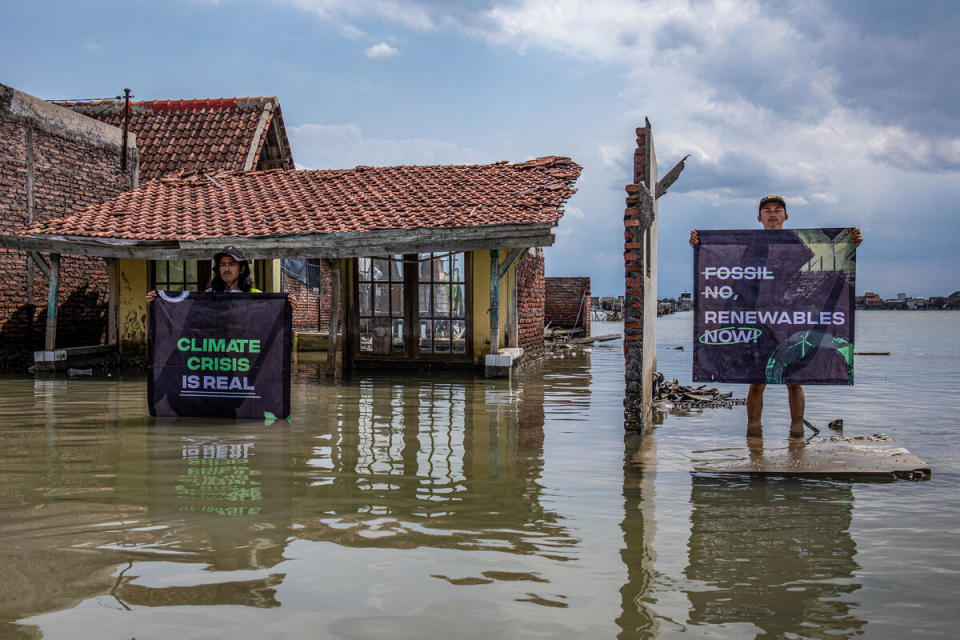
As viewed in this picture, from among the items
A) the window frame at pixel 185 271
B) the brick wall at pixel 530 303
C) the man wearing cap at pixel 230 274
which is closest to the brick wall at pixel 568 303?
the brick wall at pixel 530 303

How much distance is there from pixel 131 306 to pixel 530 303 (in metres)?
7.69

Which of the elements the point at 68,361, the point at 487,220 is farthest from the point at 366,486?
the point at 68,361

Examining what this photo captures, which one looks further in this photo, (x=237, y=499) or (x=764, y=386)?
(x=764, y=386)

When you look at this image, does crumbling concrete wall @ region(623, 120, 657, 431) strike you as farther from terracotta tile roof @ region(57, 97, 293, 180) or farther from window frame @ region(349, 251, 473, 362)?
terracotta tile roof @ region(57, 97, 293, 180)

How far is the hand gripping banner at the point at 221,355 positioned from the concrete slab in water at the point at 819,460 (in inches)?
156

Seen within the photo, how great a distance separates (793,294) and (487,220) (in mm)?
6005

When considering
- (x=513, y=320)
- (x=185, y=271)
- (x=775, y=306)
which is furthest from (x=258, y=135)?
(x=775, y=306)

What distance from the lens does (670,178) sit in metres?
7.35

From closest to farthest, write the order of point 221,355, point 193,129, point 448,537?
1. point 448,537
2. point 221,355
3. point 193,129

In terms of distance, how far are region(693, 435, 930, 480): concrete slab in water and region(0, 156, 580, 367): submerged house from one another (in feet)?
19.5

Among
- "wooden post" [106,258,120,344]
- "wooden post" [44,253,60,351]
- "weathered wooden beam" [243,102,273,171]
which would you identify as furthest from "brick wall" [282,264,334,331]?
"wooden post" [44,253,60,351]

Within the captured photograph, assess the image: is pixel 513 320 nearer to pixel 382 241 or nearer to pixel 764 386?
pixel 382 241

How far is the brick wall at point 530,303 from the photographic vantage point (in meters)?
14.8

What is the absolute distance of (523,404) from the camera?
9.41 meters
